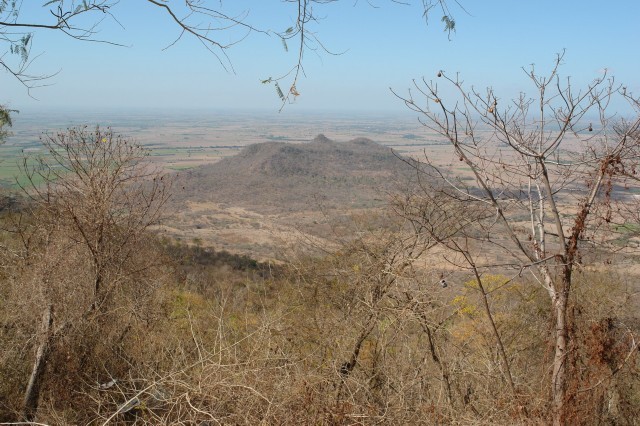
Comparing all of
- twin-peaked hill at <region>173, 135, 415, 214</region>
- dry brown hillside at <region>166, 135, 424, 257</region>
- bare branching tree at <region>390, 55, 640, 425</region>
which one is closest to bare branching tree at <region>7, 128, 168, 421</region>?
bare branching tree at <region>390, 55, 640, 425</region>

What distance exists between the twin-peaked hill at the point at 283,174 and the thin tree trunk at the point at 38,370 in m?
34.2

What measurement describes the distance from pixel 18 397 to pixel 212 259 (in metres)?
15.8

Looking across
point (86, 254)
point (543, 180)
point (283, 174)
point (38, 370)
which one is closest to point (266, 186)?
point (283, 174)

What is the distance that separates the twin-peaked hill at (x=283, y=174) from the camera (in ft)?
145

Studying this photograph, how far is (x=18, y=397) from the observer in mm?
5266

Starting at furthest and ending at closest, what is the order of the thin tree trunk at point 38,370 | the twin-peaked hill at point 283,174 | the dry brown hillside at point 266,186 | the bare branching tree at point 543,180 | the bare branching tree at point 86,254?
the twin-peaked hill at point 283,174
the dry brown hillside at point 266,186
the bare branching tree at point 86,254
the thin tree trunk at point 38,370
the bare branching tree at point 543,180

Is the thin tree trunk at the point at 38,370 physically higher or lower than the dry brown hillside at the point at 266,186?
higher

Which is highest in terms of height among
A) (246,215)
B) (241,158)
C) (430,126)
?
(430,126)

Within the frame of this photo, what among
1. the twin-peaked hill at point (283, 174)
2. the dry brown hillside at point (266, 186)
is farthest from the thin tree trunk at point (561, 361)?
the twin-peaked hill at point (283, 174)

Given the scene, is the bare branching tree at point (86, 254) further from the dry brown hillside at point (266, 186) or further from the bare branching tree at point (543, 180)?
the dry brown hillside at point (266, 186)

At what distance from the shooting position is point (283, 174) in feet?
173

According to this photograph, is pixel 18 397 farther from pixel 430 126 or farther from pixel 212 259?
pixel 212 259

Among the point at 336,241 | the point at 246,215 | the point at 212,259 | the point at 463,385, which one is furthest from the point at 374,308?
the point at 246,215

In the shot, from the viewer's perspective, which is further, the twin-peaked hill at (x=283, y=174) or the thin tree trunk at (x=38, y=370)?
the twin-peaked hill at (x=283, y=174)
